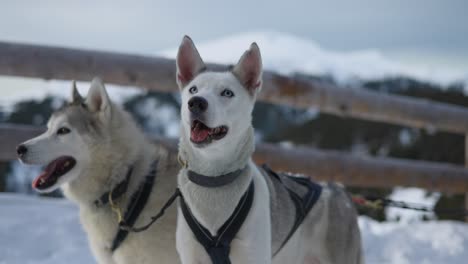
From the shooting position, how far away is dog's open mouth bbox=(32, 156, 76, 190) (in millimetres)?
2848

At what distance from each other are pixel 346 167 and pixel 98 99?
3648mm

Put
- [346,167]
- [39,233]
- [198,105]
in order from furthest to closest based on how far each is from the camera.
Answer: [346,167] → [39,233] → [198,105]

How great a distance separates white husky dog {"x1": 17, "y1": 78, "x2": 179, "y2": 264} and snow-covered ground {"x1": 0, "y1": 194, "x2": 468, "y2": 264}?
1.24 meters

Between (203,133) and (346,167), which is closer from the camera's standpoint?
(203,133)

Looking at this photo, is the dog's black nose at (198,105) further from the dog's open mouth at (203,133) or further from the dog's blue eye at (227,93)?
the dog's blue eye at (227,93)

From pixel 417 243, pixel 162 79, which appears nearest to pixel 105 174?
pixel 162 79

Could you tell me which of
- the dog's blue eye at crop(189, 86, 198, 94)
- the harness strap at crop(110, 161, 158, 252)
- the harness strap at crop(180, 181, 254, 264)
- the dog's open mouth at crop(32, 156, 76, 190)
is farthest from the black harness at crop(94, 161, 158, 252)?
the dog's blue eye at crop(189, 86, 198, 94)

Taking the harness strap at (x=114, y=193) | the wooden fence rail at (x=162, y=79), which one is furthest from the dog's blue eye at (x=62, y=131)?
the wooden fence rail at (x=162, y=79)

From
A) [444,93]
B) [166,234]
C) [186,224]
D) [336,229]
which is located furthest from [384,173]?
[444,93]

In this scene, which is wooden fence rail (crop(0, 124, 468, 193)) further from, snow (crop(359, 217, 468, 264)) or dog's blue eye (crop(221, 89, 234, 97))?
dog's blue eye (crop(221, 89, 234, 97))

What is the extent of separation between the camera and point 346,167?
6000mm

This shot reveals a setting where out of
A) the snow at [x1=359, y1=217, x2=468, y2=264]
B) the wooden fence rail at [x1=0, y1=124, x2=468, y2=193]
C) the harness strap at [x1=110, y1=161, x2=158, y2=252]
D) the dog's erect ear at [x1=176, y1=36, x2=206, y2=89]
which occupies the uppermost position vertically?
the dog's erect ear at [x1=176, y1=36, x2=206, y2=89]

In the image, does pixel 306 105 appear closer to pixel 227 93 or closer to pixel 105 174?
pixel 105 174

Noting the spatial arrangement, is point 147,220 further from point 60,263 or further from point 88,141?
point 60,263
